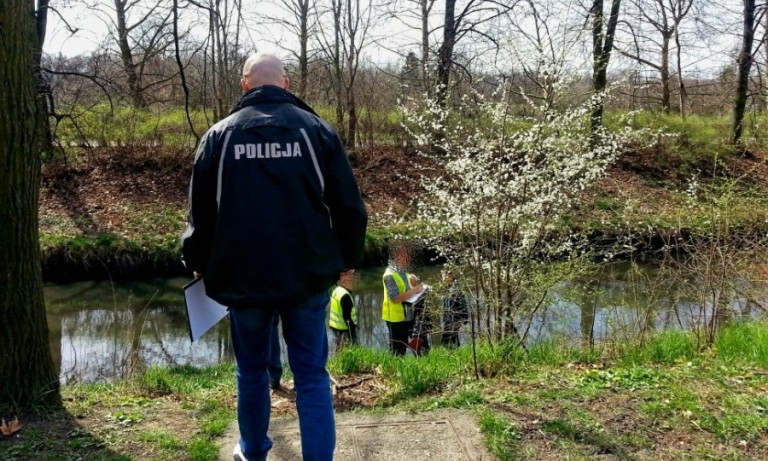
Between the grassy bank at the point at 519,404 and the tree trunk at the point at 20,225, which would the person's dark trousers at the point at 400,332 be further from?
the tree trunk at the point at 20,225

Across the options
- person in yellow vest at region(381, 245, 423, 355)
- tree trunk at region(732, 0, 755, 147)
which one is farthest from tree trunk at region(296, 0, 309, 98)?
tree trunk at region(732, 0, 755, 147)

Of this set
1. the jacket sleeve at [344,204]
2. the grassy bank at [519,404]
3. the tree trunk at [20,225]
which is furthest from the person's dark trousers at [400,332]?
the jacket sleeve at [344,204]

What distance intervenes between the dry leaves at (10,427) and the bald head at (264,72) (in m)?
2.34

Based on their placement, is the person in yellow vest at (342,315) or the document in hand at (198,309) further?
the person in yellow vest at (342,315)

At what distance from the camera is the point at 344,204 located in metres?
2.63

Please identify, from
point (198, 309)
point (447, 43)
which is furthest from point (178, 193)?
point (198, 309)

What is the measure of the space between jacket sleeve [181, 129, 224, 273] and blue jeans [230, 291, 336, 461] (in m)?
0.31

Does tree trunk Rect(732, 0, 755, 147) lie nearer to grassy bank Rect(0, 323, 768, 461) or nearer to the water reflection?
the water reflection

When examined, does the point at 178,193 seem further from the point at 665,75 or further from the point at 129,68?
the point at 665,75

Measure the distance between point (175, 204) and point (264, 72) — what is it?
13.4m

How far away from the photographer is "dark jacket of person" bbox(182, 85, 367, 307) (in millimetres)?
2484

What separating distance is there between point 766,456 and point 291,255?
2541mm

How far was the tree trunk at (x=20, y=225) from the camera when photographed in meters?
3.52

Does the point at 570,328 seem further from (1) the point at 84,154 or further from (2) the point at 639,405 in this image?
(1) the point at 84,154
